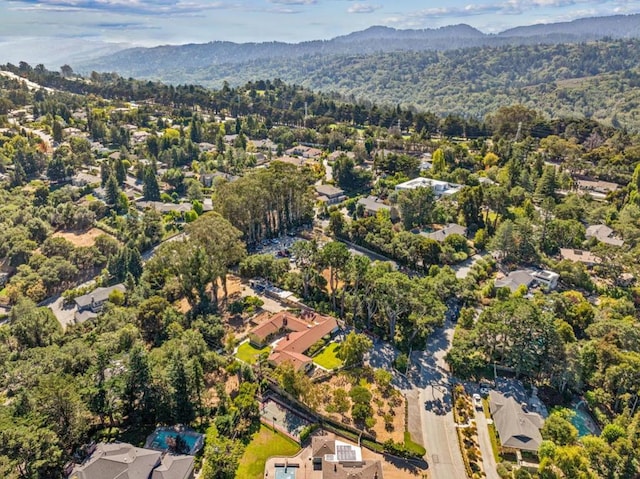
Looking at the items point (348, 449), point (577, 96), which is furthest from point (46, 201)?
point (577, 96)

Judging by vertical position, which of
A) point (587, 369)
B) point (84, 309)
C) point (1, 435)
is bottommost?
point (84, 309)

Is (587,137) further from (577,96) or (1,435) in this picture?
(577,96)

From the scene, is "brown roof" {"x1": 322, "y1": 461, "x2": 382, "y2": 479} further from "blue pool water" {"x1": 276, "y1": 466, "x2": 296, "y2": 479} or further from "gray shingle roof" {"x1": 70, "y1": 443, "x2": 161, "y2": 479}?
"gray shingle roof" {"x1": 70, "y1": 443, "x2": 161, "y2": 479}

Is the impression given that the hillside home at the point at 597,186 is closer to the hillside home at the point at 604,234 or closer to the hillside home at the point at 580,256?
the hillside home at the point at 604,234

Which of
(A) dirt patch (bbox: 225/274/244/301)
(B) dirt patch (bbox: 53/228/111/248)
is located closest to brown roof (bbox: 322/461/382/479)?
(A) dirt patch (bbox: 225/274/244/301)

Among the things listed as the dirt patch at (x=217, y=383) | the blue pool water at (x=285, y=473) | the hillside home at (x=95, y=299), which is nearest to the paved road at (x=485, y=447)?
the blue pool water at (x=285, y=473)

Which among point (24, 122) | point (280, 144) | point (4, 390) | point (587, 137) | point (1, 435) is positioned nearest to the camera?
point (1, 435)
